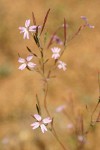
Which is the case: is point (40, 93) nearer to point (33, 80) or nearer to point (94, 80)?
point (33, 80)

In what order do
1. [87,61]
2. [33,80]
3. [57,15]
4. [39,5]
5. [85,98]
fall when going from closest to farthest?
[85,98] < [33,80] < [87,61] < [57,15] < [39,5]

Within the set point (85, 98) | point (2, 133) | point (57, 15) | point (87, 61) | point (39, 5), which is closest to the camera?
point (2, 133)

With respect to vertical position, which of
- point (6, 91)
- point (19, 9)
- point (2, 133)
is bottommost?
point (2, 133)

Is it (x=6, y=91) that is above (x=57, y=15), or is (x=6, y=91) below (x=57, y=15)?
below

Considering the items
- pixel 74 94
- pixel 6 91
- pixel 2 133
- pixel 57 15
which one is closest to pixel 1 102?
pixel 6 91

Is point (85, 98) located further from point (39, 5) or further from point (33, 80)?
point (39, 5)

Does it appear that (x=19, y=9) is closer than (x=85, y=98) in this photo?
No
